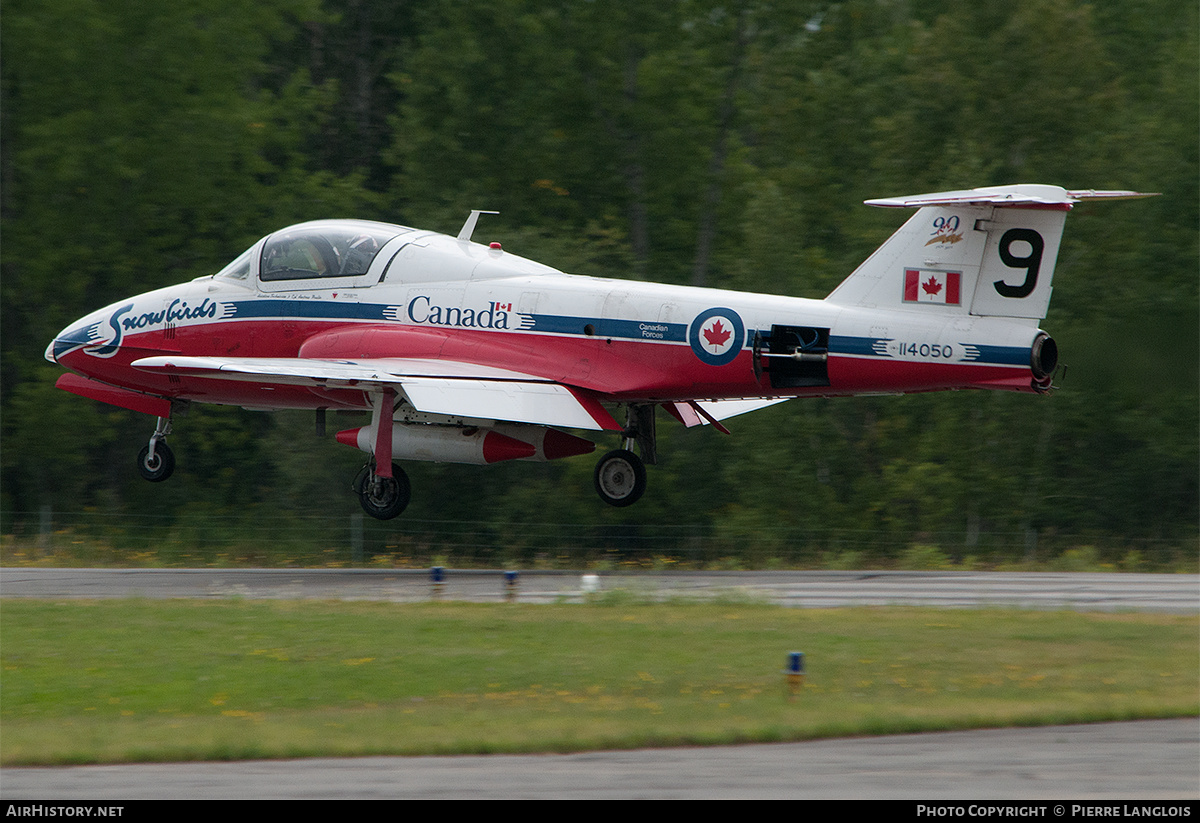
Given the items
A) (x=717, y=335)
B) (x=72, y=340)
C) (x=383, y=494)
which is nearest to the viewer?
(x=717, y=335)

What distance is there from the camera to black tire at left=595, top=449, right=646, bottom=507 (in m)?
20.5

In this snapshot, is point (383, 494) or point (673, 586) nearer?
point (673, 586)

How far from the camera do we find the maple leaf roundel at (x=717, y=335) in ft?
60.7

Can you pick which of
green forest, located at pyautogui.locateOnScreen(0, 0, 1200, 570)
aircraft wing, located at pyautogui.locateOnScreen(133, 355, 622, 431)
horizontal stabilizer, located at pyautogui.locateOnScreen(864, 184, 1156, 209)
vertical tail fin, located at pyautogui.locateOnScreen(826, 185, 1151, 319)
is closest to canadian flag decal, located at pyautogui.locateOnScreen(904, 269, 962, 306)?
vertical tail fin, located at pyautogui.locateOnScreen(826, 185, 1151, 319)

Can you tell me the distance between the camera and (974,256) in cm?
1744

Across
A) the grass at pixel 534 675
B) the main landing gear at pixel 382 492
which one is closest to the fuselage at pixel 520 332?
the main landing gear at pixel 382 492

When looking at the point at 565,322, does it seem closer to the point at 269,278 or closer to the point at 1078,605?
the point at 269,278

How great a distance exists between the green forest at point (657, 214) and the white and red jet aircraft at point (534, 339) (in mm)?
4172

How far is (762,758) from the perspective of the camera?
925cm

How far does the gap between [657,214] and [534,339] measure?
1839cm

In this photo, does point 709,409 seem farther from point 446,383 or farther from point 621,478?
point 446,383

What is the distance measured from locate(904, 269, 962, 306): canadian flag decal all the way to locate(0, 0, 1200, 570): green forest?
570 cm

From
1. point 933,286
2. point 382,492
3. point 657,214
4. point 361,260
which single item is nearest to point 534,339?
point 361,260

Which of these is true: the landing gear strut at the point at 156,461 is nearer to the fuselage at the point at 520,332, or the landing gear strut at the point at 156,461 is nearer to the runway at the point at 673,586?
the fuselage at the point at 520,332
